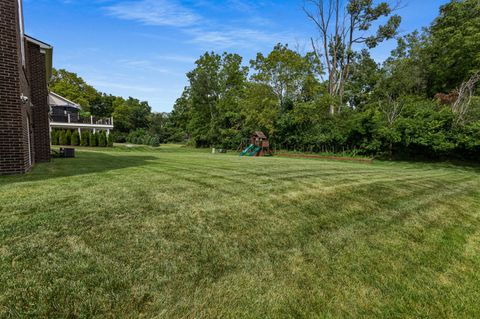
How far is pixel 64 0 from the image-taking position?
8.13m

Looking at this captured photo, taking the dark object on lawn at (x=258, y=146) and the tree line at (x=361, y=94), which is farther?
the dark object on lawn at (x=258, y=146)

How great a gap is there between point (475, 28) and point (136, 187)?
27344 mm

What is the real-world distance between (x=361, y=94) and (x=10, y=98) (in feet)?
116

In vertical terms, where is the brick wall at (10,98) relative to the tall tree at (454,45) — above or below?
below

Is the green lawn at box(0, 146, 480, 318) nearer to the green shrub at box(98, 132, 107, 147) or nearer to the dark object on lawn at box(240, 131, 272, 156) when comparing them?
Answer: the dark object on lawn at box(240, 131, 272, 156)

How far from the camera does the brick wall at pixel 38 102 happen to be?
342 inches

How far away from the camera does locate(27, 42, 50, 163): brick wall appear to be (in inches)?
342

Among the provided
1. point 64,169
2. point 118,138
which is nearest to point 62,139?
point 118,138

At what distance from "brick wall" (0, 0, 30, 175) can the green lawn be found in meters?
1.19

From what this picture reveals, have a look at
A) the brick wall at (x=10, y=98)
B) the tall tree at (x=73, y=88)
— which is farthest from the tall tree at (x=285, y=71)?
the tall tree at (x=73, y=88)

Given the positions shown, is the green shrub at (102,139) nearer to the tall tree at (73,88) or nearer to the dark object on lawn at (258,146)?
the dark object on lawn at (258,146)

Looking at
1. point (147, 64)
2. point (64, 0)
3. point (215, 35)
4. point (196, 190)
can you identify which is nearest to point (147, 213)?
point (196, 190)

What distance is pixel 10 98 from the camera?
17.9 feet

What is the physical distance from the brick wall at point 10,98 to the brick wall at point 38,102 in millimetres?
3846
